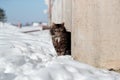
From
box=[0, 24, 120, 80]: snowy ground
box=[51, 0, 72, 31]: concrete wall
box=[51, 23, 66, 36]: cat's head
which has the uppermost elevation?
box=[51, 0, 72, 31]: concrete wall

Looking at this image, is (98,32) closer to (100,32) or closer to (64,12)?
(100,32)

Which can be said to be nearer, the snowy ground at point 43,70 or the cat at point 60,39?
the snowy ground at point 43,70

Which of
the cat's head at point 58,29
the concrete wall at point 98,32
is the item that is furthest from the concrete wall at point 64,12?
the concrete wall at point 98,32

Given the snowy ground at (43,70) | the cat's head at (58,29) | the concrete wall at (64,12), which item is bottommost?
the snowy ground at (43,70)

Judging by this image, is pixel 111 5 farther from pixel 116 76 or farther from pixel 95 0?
pixel 116 76

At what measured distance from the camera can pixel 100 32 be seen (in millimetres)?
5098

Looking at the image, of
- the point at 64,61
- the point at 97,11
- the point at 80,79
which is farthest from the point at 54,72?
the point at 97,11

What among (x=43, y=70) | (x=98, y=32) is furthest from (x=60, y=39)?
(x=43, y=70)

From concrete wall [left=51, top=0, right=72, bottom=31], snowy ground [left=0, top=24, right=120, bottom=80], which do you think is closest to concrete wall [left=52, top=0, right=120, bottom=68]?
snowy ground [left=0, top=24, right=120, bottom=80]

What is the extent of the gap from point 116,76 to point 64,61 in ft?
3.05

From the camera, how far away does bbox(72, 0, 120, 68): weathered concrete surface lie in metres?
5.03

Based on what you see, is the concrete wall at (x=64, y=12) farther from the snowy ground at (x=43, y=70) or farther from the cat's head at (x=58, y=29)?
the snowy ground at (x=43, y=70)

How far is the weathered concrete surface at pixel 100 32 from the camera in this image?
5.03 meters

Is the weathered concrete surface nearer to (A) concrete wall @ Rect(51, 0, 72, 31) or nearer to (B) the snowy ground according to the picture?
(B) the snowy ground
